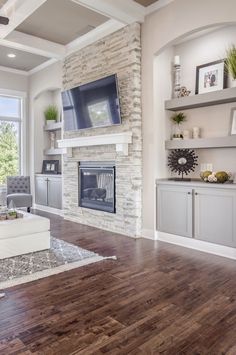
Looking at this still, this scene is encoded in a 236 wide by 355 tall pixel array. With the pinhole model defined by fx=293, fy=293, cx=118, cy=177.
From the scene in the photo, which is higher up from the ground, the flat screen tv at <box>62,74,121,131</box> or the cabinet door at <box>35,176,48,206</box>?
the flat screen tv at <box>62,74,121,131</box>

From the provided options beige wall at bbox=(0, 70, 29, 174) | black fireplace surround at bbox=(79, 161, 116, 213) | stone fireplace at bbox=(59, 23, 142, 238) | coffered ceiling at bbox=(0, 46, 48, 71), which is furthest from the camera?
beige wall at bbox=(0, 70, 29, 174)

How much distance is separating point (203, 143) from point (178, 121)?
2.49ft

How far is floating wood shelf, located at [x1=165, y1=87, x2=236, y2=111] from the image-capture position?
3.83 m

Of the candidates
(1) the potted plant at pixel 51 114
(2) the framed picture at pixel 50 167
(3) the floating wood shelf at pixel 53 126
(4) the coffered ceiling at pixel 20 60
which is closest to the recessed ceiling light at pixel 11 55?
(4) the coffered ceiling at pixel 20 60

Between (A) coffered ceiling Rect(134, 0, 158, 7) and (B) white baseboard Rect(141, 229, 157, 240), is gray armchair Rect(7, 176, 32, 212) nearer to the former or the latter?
(B) white baseboard Rect(141, 229, 157, 240)

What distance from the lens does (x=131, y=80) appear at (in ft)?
15.3

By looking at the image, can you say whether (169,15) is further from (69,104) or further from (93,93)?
(69,104)

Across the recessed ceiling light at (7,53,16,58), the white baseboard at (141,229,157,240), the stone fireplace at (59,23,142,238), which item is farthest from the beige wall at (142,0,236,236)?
the recessed ceiling light at (7,53,16,58)

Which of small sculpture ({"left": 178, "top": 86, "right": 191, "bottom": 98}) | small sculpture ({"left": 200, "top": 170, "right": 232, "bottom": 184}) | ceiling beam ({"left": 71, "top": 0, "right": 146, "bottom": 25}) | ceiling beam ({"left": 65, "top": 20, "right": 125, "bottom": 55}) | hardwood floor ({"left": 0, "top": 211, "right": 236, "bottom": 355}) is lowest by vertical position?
hardwood floor ({"left": 0, "top": 211, "right": 236, "bottom": 355})

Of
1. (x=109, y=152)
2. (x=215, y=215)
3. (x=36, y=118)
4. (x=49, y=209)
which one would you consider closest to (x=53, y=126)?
(x=36, y=118)

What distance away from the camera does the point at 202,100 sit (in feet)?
13.5

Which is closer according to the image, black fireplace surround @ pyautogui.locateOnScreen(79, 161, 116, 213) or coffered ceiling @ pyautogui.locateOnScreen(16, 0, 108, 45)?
coffered ceiling @ pyautogui.locateOnScreen(16, 0, 108, 45)

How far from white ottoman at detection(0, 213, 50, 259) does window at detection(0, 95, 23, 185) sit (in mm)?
3900

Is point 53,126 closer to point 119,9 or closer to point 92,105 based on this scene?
point 92,105
